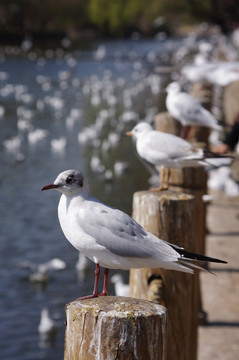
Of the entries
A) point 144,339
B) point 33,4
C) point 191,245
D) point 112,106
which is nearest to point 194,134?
point 191,245

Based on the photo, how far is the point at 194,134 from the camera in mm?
7520

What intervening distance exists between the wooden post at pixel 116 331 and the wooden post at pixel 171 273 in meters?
1.09

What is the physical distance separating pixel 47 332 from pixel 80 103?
20641 mm

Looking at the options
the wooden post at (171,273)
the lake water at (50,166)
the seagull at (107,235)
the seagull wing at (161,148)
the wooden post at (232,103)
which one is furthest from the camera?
the wooden post at (232,103)

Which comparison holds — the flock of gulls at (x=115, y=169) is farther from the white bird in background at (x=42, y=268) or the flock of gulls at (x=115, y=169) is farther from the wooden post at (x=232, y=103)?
the wooden post at (x=232, y=103)

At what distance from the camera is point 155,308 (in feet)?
6.37

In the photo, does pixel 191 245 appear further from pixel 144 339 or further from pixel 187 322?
pixel 144 339

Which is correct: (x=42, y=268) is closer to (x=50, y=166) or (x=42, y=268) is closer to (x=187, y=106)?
(x=187, y=106)

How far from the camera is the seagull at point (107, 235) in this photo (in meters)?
2.57

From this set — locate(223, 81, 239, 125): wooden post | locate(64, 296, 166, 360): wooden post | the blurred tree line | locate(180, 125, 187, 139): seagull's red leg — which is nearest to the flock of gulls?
locate(180, 125, 187, 139): seagull's red leg

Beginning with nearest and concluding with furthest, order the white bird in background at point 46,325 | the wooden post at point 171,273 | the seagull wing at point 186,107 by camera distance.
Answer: the wooden post at point 171,273
the seagull wing at point 186,107
the white bird in background at point 46,325

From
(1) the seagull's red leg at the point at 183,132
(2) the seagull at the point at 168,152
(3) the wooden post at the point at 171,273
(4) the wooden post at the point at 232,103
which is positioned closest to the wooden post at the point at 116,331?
(3) the wooden post at the point at 171,273

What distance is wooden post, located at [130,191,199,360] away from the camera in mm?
3127

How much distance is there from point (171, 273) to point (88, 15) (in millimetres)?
79109
